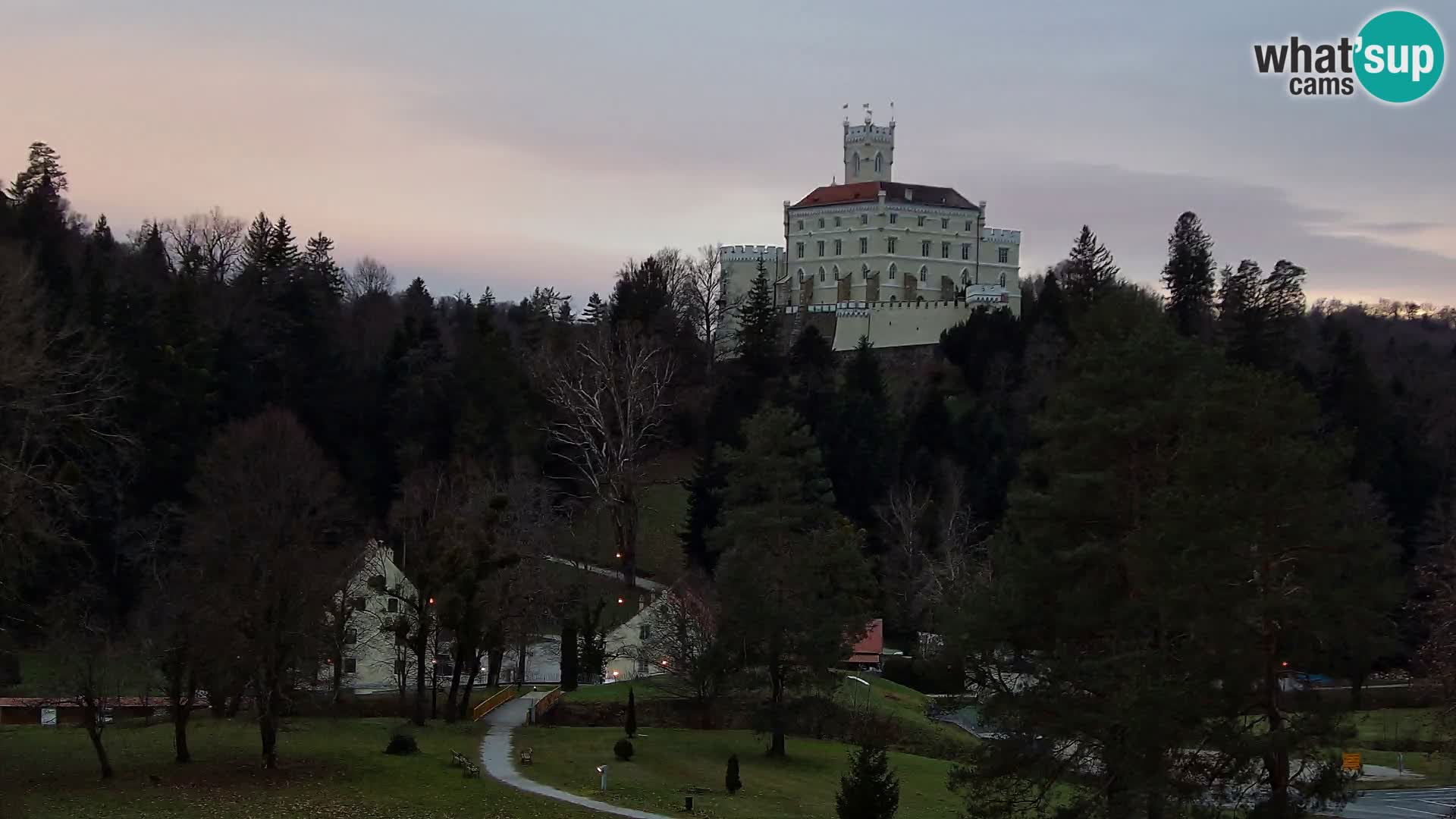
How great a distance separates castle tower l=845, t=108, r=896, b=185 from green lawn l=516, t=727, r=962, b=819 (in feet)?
280

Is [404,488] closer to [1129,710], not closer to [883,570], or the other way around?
[883,570]

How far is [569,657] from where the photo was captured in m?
50.1

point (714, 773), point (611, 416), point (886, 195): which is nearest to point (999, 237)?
point (886, 195)

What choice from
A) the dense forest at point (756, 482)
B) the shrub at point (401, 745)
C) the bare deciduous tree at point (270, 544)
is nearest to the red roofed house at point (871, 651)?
the dense forest at point (756, 482)

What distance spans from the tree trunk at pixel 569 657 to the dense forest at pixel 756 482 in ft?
0.57

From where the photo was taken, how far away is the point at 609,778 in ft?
113

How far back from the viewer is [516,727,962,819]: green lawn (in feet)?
108

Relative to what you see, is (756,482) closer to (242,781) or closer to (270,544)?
(270,544)

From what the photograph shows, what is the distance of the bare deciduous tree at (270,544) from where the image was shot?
31.9m

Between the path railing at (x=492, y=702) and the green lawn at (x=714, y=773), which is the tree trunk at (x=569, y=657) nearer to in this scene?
the path railing at (x=492, y=702)

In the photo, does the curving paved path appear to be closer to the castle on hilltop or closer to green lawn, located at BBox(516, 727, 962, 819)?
green lawn, located at BBox(516, 727, 962, 819)

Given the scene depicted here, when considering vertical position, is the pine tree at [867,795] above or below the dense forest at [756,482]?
below

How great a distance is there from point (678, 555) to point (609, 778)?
38433mm

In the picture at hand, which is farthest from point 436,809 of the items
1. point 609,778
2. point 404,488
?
point 404,488
